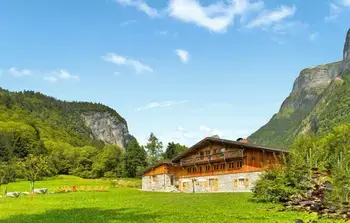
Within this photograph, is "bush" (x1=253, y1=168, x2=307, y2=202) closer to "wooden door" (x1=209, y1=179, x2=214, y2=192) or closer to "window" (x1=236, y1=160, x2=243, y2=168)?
"window" (x1=236, y1=160, x2=243, y2=168)

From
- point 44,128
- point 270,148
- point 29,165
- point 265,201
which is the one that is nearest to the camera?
point 265,201

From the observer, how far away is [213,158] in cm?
5912

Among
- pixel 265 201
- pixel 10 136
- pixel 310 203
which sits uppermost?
pixel 10 136

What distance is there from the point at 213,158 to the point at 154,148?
5034 centimetres

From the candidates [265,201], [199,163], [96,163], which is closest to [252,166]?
[199,163]

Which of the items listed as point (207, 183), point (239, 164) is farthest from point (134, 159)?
point (239, 164)

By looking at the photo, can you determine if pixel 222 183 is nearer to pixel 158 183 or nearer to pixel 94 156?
pixel 158 183

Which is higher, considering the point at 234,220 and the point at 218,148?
the point at 218,148

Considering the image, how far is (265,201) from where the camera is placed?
1174 inches

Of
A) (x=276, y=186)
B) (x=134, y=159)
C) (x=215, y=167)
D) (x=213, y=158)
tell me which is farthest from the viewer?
(x=134, y=159)

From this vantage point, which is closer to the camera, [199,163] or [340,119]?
[199,163]

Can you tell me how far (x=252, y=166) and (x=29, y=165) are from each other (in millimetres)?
29359

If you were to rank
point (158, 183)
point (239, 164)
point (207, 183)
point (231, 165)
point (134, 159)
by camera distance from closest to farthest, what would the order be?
point (239, 164)
point (231, 165)
point (207, 183)
point (158, 183)
point (134, 159)

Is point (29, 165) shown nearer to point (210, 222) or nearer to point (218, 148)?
point (218, 148)
